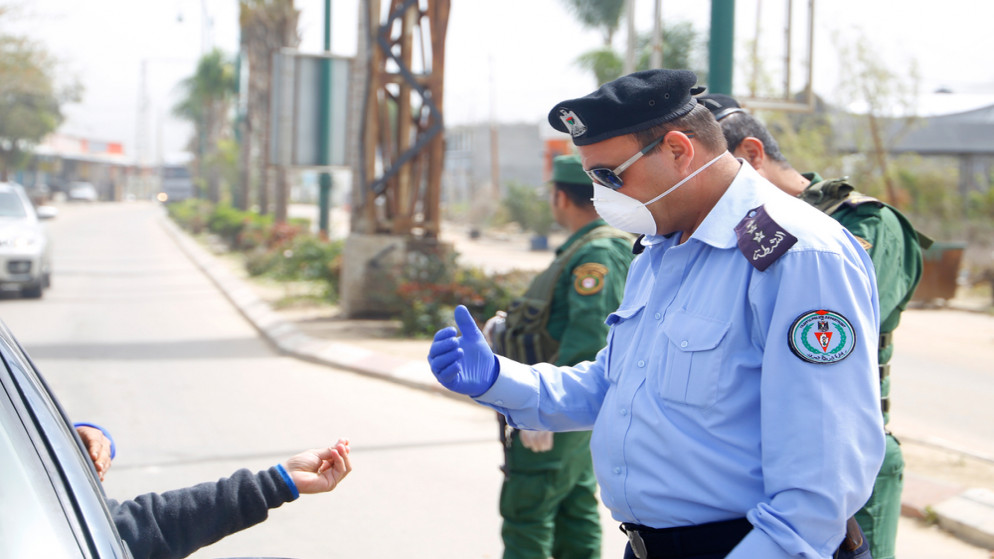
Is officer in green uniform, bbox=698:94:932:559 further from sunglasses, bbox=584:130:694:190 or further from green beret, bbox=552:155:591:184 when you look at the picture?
green beret, bbox=552:155:591:184

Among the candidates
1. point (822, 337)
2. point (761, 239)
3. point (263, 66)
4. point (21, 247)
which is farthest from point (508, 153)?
point (822, 337)

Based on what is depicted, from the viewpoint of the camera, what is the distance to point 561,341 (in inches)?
131

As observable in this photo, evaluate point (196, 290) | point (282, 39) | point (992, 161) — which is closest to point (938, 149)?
point (992, 161)

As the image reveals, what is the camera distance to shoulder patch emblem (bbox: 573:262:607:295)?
10.7 feet

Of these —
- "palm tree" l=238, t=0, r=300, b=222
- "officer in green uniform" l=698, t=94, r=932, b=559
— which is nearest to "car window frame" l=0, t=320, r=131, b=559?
"officer in green uniform" l=698, t=94, r=932, b=559

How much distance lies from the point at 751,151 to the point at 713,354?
4.21ft

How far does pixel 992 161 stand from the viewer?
90.4 feet

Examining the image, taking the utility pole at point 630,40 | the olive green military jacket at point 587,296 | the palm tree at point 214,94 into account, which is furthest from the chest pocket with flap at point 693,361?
the palm tree at point 214,94

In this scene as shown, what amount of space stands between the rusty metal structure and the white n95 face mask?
8.99 metres

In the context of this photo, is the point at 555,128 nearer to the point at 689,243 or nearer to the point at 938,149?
the point at 689,243

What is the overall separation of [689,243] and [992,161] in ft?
97.9

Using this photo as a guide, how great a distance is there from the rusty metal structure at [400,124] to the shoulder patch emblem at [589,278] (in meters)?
7.76

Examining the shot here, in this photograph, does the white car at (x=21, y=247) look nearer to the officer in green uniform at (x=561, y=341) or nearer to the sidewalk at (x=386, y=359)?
the sidewalk at (x=386, y=359)

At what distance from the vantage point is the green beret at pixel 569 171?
350 cm
